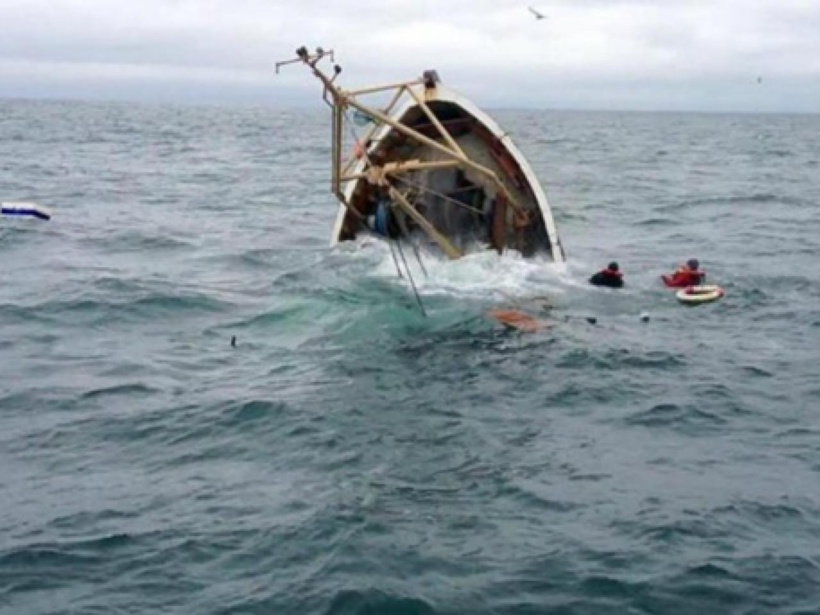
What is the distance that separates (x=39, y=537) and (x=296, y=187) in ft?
131

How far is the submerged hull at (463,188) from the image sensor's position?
80.9 ft

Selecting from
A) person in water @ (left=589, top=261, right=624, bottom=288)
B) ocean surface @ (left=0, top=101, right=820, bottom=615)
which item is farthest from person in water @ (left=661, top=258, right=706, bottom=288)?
person in water @ (left=589, top=261, right=624, bottom=288)

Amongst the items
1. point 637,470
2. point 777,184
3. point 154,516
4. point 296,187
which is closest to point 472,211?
point 637,470

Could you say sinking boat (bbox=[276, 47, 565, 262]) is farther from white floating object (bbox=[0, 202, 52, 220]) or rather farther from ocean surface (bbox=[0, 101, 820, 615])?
white floating object (bbox=[0, 202, 52, 220])

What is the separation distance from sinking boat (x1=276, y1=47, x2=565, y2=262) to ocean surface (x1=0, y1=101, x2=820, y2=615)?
0.89m

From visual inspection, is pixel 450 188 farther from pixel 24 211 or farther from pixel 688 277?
pixel 24 211

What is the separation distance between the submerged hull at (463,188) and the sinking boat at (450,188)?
0.02 meters

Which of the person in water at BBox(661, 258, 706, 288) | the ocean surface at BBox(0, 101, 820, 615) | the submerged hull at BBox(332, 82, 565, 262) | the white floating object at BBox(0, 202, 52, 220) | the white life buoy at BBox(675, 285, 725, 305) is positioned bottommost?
the ocean surface at BBox(0, 101, 820, 615)

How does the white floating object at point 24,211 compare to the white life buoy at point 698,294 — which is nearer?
the white life buoy at point 698,294

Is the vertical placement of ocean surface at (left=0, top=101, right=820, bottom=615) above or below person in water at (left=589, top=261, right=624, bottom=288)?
below

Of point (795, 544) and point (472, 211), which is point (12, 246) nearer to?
point (472, 211)

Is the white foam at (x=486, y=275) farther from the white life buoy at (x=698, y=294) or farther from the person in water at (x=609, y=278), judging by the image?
the white life buoy at (x=698, y=294)

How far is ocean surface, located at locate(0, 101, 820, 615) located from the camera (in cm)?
1087

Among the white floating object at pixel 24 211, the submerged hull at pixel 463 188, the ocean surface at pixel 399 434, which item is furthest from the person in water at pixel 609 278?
the white floating object at pixel 24 211
